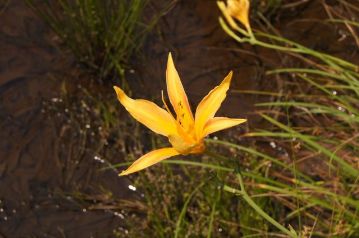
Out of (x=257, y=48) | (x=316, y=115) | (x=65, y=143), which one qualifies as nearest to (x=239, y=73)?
(x=257, y=48)

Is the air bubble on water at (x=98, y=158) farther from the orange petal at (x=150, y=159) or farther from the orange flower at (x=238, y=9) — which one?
the orange petal at (x=150, y=159)

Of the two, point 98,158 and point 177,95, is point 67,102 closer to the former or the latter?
point 98,158

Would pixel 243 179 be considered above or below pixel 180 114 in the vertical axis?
below

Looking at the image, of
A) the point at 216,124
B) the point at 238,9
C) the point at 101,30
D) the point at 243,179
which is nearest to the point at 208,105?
the point at 216,124

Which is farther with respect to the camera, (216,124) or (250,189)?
(250,189)

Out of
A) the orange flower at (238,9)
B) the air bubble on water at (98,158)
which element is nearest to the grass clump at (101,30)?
the air bubble on water at (98,158)

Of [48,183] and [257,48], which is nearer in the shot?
[48,183]

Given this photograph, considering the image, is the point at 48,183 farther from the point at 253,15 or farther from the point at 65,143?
the point at 253,15

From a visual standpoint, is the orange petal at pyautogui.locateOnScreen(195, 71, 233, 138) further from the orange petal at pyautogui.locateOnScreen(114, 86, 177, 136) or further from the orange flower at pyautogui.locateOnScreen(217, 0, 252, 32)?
the orange flower at pyautogui.locateOnScreen(217, 0, 252, 32)
